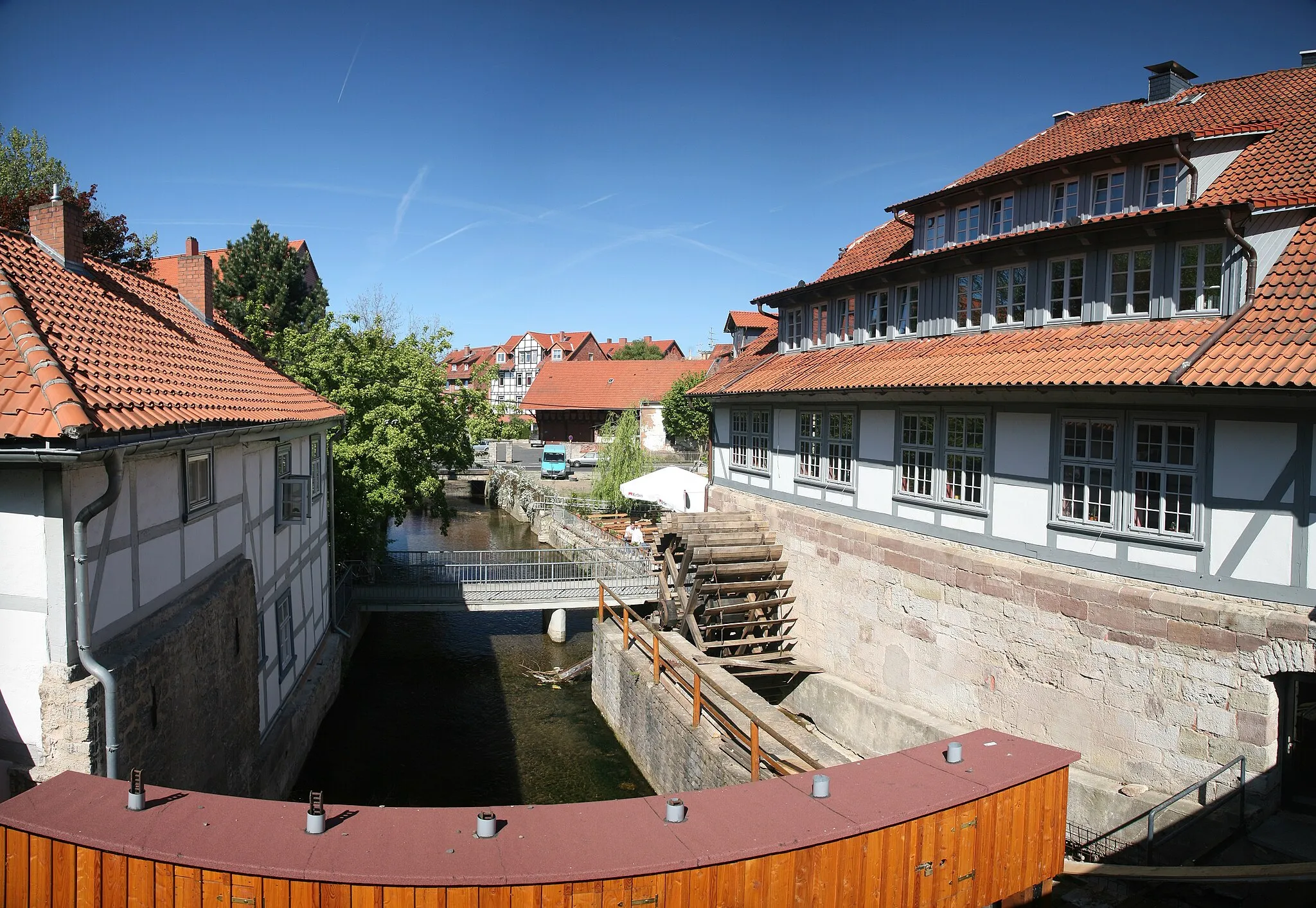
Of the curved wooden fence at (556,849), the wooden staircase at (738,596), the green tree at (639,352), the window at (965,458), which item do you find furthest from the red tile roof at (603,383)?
the curved wooden fence at (556,849)

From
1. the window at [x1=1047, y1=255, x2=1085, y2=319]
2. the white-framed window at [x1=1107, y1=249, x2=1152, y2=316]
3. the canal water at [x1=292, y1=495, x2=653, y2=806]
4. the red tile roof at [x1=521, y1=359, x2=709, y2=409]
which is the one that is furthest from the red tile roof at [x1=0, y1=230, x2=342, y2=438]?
the red tile roof at [x1=521, y1=359, x2=709, y2=409]

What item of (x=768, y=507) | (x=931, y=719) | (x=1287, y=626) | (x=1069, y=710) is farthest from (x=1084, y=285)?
(x=768, y=507)

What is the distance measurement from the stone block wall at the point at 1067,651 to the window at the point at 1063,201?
4733 mm

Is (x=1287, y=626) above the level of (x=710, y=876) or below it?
above

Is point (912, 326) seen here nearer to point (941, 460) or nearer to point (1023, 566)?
point (941, 460)

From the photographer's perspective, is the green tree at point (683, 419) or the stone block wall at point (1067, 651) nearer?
the stone block wall at point (1067, 651)

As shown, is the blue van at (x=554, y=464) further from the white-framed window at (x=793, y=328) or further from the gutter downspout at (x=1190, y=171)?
the gutter downspout at (x=1190, y=171)

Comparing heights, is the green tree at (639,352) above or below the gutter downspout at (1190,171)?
above

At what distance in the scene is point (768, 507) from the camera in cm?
1546

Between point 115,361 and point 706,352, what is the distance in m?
58.3

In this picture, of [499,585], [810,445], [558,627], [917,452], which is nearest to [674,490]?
[558,627]

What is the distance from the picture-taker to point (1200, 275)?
8648 millimetres

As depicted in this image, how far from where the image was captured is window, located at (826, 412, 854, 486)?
43.2 ft

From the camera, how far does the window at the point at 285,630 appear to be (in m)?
10.6
